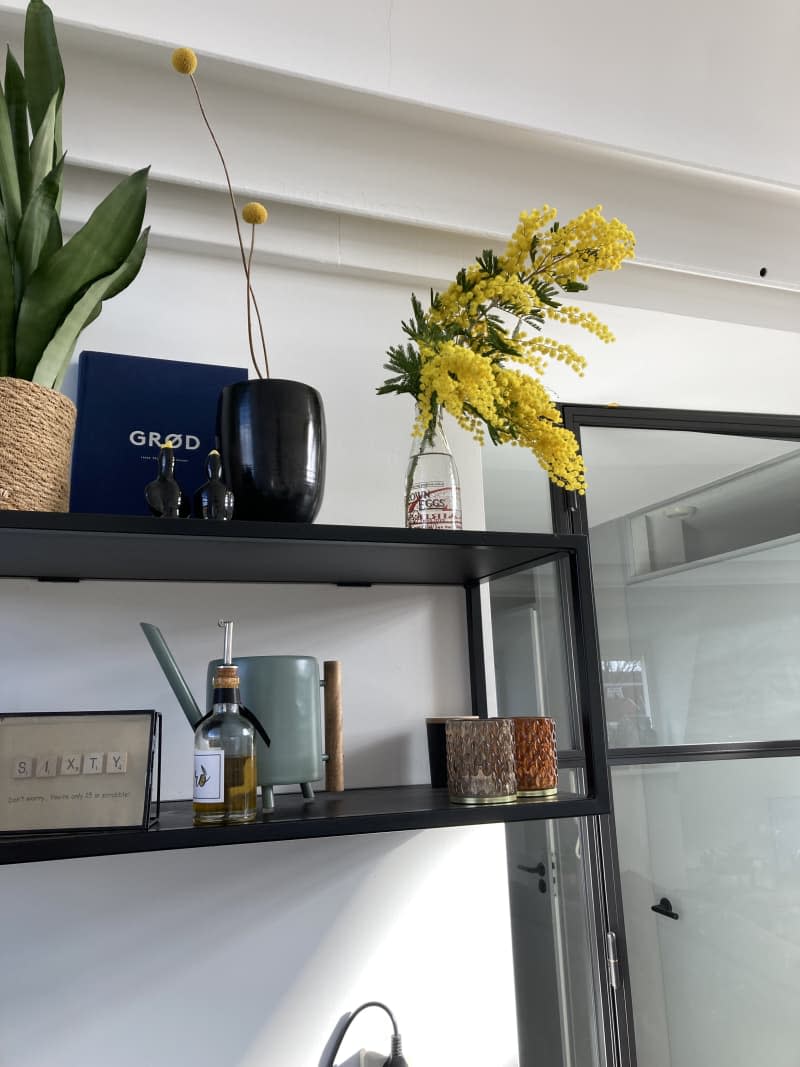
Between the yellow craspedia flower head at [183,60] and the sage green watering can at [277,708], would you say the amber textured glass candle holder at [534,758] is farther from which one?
the yellow craspedia flower head at [183,60]

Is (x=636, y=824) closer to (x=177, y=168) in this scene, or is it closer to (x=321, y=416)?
(x=321, y=416)

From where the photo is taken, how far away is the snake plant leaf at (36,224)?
3.07 feet

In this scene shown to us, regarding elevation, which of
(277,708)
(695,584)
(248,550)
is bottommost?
(277,708)

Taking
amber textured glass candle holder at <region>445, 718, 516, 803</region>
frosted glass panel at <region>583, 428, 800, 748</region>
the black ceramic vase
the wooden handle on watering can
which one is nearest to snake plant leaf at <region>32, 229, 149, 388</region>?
the black ceramic vase

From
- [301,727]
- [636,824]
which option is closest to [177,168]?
[301,727]

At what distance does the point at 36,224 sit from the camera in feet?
3.10

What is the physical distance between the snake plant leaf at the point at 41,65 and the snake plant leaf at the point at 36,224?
126 mm

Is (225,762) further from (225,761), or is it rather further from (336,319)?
(336,319)

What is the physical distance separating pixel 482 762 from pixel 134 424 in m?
0.70

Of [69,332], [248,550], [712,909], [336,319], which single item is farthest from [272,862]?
[712,909]

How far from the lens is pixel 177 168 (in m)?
1.26

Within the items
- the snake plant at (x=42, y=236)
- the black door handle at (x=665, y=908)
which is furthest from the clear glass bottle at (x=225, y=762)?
the black door handle at (x=665, y=908)

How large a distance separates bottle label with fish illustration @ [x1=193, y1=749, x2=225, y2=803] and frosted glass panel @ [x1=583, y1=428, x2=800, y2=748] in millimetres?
1249

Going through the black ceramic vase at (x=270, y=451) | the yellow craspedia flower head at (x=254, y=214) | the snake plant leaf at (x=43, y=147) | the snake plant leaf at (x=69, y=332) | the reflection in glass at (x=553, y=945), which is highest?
the snake plant leaf at (x=43, y=147)
